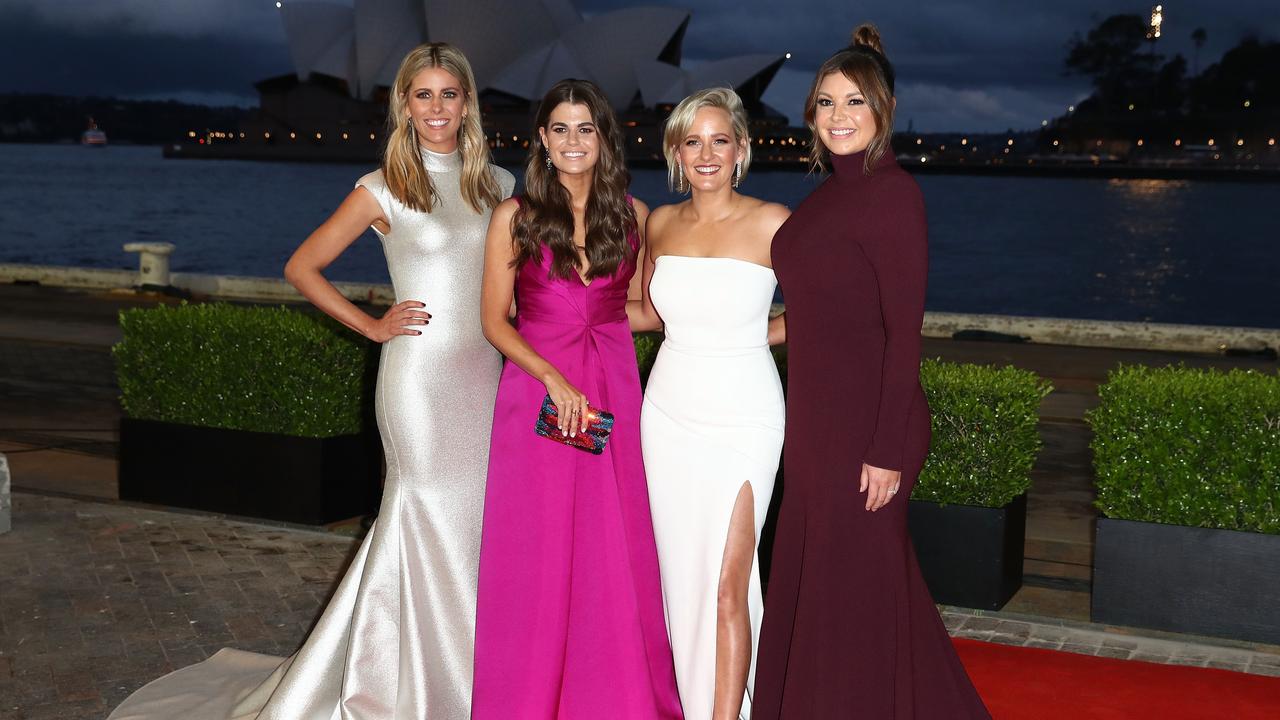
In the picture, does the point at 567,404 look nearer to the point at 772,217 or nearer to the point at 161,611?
the point at 772,217

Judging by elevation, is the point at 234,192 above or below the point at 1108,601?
above

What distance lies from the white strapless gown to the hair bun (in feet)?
2.06

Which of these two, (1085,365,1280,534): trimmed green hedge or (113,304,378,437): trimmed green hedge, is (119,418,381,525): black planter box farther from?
(1085,365,1280,534): trimmed green hedge

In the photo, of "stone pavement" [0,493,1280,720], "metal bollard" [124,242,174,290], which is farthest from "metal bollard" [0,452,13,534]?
"metal bollard" [124,242,174,290]

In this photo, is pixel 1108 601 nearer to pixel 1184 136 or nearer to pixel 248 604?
pixel 248 604

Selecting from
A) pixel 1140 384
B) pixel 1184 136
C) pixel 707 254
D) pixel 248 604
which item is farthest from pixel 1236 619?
pixel 1184 136

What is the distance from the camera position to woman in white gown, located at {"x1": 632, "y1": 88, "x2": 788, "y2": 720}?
11.1ft

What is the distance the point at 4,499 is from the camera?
6.01 m

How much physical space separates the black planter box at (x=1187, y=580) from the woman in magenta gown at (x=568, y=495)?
208cm

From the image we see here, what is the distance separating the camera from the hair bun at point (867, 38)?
3.11 metres

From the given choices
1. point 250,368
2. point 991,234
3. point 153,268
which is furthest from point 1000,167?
point 250,368

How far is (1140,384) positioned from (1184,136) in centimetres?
11472

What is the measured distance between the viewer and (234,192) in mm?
91625

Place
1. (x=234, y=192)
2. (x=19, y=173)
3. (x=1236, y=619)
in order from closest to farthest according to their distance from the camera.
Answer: (x=1236, y=619) < (x=234, y=192) < (x=19, y=173)
